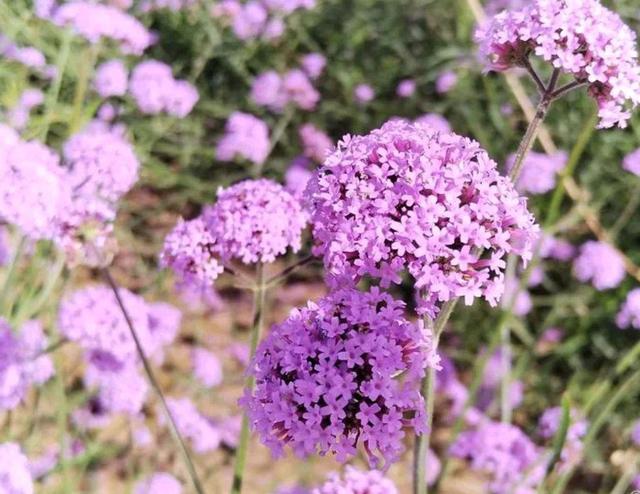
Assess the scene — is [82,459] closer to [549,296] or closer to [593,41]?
[593,41]

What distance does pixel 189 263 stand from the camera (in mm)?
1343

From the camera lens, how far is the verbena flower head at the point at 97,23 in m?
2.36

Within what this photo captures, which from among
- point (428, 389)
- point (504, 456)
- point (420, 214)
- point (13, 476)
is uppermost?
point (420, 214)

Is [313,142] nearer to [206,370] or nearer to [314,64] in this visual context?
[314,64]

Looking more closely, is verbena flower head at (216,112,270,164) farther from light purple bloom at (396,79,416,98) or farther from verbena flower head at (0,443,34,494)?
verbena flower head at (0,443,34,494)

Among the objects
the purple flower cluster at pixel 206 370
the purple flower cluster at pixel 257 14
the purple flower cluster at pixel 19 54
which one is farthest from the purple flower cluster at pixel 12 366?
the purple flower cluster at pixel 257 14

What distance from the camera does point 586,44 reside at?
1.13 meters

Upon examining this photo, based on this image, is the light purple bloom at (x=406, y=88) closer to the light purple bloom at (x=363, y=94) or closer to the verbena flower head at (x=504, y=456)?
the light purple bloom at (x=363, y=94)

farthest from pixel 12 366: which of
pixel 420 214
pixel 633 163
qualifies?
pixel 633 163

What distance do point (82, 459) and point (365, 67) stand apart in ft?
7.11

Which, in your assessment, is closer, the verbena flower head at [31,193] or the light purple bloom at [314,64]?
the verbena flower head at [31,193]

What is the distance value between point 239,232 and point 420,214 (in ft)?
1.33

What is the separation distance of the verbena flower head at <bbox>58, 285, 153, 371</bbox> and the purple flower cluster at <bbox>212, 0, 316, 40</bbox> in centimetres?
171

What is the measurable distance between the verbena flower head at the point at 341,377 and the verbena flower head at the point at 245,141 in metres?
2.14
